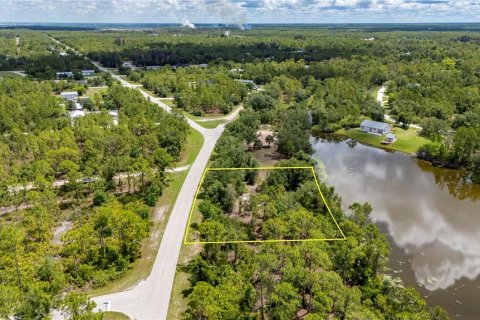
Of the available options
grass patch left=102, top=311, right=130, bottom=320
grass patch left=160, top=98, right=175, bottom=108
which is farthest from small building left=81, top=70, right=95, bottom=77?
grass patch left=102, top=311, right=130, bottom=320

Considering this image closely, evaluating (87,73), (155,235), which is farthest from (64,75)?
(155,235)

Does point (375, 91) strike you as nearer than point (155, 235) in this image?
No

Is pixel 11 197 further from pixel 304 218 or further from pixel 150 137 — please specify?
pixel 304 218

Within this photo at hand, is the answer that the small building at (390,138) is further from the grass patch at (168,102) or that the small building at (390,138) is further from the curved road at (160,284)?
the grass patch at (168,102)

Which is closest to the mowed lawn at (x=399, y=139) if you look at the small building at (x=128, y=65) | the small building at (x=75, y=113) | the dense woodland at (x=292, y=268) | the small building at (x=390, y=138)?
the small building at (x=390, y=138)

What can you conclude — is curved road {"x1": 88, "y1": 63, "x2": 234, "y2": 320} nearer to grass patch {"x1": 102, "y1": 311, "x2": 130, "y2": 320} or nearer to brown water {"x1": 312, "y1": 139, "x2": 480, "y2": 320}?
grass patch {"x1": 102, "y1": 311, "x2": 130, "y2": 320}

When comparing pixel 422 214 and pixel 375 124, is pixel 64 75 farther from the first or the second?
pixel 422 214
